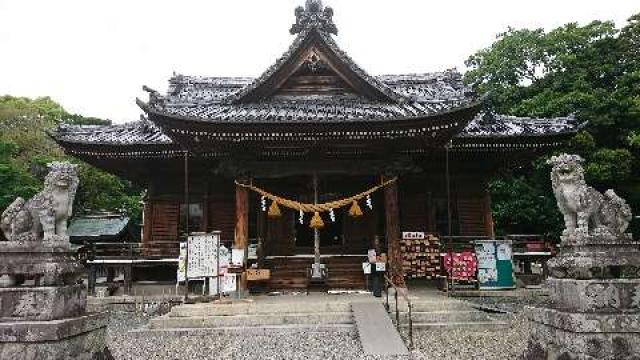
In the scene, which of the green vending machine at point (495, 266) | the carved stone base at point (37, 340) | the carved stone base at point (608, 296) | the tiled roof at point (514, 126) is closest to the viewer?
the carved stone base at point (608, 296)

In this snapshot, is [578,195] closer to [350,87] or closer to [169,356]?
[169,356]

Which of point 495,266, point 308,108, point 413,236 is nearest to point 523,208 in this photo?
point 495,266

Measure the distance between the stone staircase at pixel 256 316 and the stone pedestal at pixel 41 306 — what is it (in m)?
3.81

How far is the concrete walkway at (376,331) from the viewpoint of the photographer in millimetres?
7727

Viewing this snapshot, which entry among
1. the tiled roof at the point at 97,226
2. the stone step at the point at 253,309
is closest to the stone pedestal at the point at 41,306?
the stone step at the point at 253,309

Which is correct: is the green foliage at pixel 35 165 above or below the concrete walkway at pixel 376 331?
above

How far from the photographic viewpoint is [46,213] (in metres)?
6.34

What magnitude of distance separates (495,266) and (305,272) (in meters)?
5.96

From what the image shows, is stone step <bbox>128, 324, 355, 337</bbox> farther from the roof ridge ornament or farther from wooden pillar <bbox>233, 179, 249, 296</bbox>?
the roof ridge ornament

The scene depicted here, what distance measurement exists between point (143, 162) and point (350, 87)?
766 centimetres

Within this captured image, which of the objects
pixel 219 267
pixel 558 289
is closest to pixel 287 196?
pixel 219 267

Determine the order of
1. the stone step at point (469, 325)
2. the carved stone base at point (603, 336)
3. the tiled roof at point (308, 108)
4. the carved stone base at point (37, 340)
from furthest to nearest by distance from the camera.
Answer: the tiled roof at point (308, 108) → the stone step at point (469, 325) → the carved stone base at point (37, 340) → the carved stone base at point (603, 336)

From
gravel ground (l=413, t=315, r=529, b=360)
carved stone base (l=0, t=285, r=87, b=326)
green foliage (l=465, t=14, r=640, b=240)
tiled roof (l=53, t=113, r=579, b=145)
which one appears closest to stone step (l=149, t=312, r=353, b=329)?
gravel ground (l=413, t=315, r=529, b=360)

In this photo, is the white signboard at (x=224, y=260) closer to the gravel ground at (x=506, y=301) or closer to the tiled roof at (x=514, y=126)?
the gravel ground at (x=506, y=301)
